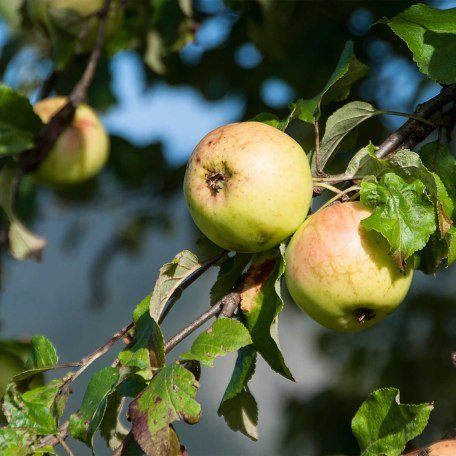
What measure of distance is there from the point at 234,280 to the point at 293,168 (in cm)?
17

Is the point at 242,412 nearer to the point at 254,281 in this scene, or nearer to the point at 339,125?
the point at 254,281

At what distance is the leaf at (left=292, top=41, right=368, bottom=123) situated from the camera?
1.00 meters

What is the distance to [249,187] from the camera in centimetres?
91

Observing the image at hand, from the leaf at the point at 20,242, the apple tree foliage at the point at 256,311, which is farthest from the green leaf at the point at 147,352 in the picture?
the leaf at the point at 20,242

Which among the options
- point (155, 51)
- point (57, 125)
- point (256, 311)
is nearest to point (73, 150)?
point (57, 125)

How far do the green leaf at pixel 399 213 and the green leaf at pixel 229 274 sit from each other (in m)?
0.18

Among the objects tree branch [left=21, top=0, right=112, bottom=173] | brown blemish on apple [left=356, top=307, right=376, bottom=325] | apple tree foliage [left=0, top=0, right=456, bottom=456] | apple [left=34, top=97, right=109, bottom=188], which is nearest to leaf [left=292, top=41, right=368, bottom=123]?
apple tree foliage [left=0, top=0, right=456, bottom=456]

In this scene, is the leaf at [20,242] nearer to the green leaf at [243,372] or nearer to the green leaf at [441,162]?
the green leaf at [243,372]

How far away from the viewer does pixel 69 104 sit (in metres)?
1.53

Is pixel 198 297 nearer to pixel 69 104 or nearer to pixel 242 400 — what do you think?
pixel 69 104

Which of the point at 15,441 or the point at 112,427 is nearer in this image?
the point at 15,441

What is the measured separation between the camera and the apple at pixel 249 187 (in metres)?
0.91

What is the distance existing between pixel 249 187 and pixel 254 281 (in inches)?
4.8

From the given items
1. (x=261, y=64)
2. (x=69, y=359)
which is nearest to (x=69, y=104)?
(x=261, y=64)
